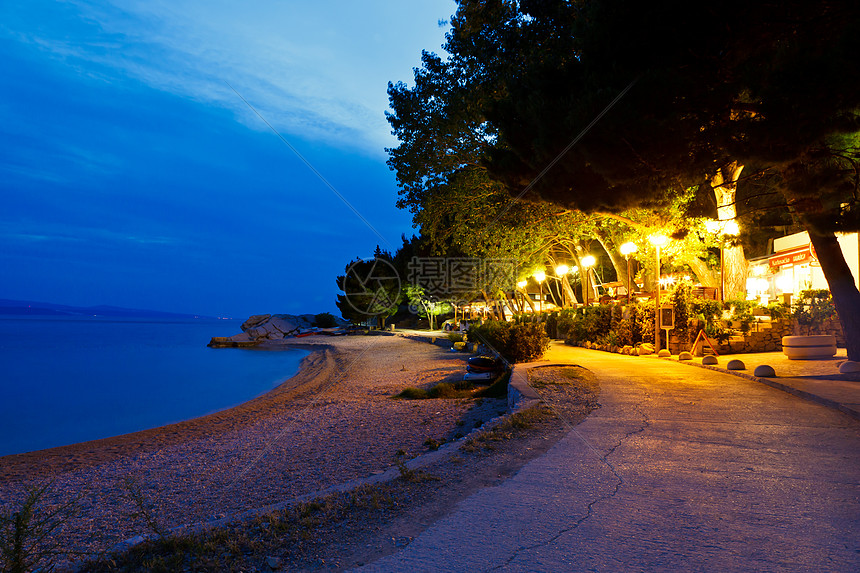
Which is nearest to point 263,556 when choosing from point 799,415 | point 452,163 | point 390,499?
point 390,499

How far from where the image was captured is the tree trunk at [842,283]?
9.32 metres

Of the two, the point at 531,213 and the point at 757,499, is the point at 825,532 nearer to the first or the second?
the point at 757,499

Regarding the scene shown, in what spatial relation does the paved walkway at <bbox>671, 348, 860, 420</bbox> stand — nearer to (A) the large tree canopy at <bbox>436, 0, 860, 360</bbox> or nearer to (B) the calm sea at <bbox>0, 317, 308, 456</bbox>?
(A) the large tree canopy at <bbox>436, 0, 860, 360</bbox>

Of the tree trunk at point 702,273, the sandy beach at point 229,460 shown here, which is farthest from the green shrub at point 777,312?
the sandy beach at point 229,460

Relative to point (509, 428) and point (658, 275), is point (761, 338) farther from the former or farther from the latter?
point (509, 428)

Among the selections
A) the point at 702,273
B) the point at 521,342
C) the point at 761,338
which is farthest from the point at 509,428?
the point at 702,273

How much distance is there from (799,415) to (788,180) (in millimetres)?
3758

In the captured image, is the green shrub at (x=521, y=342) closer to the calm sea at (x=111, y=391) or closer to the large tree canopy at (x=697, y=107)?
the large tree canopy at (x=697, y=107)

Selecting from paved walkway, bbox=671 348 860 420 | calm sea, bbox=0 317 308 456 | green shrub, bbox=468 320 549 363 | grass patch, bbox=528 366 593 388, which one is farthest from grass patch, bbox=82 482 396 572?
calm sea, bbox=0 317 308 456

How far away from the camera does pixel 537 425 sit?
6316mm

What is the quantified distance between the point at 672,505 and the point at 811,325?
14.8 meters

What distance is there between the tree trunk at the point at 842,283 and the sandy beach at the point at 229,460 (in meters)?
6.61

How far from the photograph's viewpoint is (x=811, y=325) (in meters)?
14.9

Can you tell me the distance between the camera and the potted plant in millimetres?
12148
